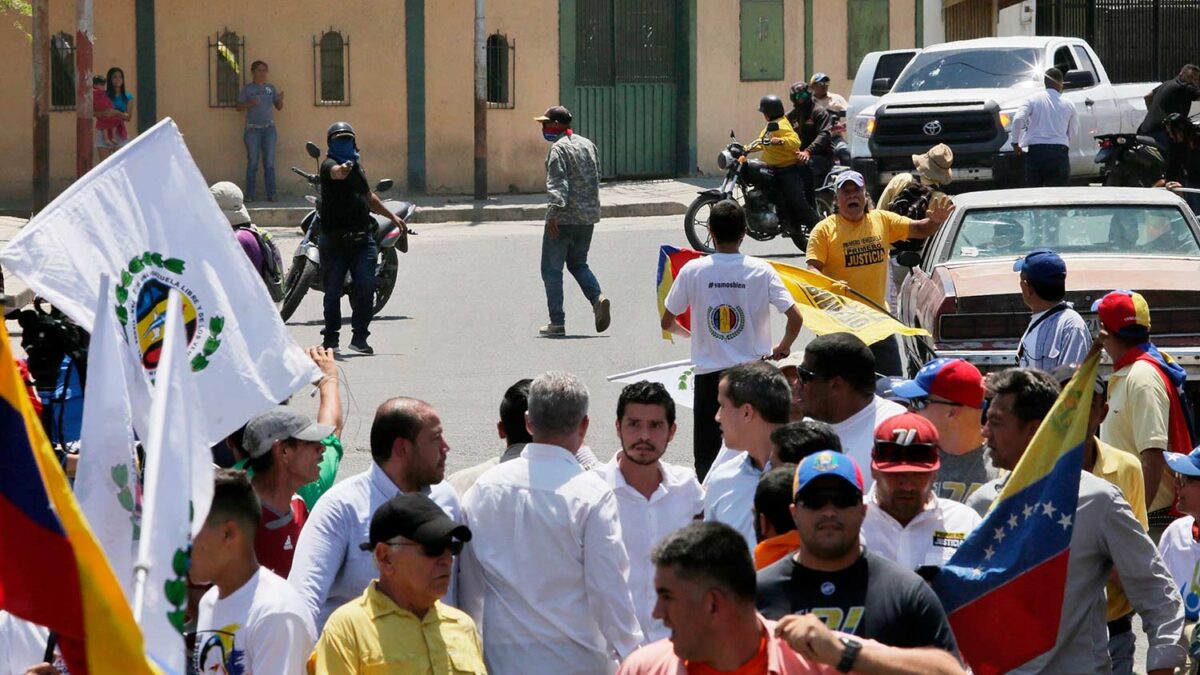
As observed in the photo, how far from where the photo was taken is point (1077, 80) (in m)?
22.7

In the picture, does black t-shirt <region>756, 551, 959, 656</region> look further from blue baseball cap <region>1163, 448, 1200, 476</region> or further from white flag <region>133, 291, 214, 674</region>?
blue baseball cap <region>1163, 448, 1200, 476</region>

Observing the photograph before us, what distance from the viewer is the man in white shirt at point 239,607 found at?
196 inches

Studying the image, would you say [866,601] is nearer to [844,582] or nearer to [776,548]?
[844,582]

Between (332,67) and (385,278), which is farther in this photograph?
(332,67)

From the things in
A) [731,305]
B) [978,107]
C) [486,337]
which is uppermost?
[978,107]

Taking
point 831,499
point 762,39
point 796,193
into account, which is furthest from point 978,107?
point 831,499

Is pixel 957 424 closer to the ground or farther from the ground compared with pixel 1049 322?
closer to the ground

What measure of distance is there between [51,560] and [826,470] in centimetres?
193

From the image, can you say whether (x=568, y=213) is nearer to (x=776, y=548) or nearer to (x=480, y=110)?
(x=776, y=548)

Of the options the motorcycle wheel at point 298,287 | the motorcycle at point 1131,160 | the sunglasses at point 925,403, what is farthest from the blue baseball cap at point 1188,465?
the motorcycle at point 1131,160

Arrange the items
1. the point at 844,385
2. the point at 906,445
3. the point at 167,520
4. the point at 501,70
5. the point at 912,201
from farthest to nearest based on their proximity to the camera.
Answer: the point at 501,70 < the point at 912,201 < the point at 844,385 < the point at 906,445 < the point at 167,520

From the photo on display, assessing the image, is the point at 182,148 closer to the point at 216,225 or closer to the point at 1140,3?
the point at 216,225

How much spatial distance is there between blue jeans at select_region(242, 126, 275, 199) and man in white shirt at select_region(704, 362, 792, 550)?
70.4ft

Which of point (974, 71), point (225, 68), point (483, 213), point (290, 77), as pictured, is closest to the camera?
point (974, 71)
